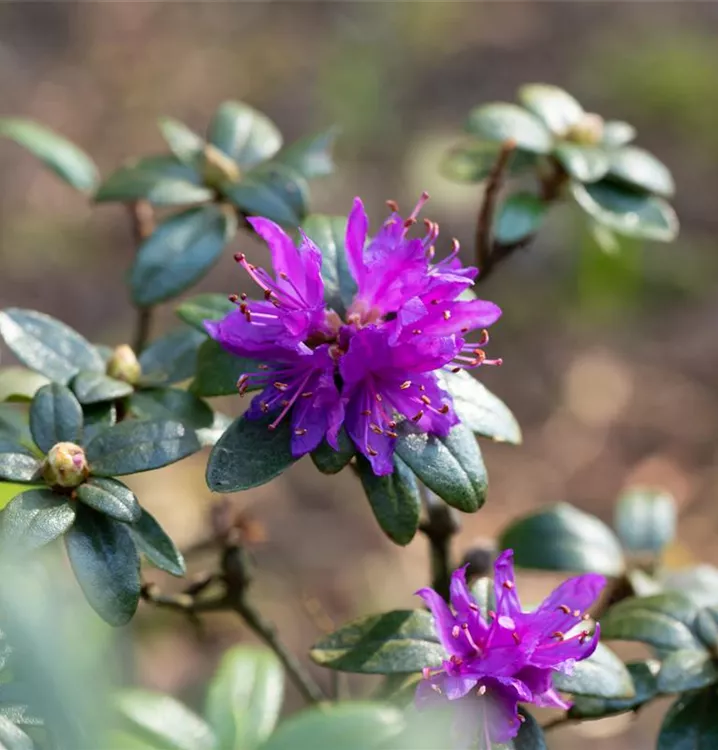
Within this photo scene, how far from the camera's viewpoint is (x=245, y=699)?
51.1 inches

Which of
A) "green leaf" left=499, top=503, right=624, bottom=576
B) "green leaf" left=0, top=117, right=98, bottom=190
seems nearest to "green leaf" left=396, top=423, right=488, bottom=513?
"green leaf" left=499, top=503, right=624, bottom=576

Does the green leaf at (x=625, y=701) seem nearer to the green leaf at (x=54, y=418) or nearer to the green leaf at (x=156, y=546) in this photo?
the green leaf at (x=156, y=546)

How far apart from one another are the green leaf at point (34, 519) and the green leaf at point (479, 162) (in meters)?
0.77

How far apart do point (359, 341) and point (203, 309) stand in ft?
0.76

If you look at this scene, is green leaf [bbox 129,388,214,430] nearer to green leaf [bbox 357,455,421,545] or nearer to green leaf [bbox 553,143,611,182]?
green leaf [bbox 357,455,421,545]

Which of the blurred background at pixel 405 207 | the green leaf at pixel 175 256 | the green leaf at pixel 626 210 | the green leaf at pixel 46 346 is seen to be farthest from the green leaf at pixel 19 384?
the blurred background at pixel 405 207

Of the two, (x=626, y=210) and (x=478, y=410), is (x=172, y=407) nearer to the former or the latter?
(x=478, y=410)

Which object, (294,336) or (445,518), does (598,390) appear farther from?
(294,336)

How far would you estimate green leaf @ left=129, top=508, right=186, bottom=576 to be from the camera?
952 millimetres

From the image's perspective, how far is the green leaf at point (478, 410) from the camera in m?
1.05

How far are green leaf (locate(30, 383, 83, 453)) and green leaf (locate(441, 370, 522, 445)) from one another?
1.20ft

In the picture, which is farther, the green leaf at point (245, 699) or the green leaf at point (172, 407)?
the green leaf at point (245, 699)

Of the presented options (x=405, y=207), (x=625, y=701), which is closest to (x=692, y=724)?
(x=625, y=701)

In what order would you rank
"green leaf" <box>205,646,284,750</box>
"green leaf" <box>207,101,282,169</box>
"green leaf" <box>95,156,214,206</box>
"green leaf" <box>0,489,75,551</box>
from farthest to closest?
"green leaf" <box>207,101,282,169</box>
"green leaf" <box>95,156,214,206</box>
"green leaf" <box>205,646,284,750</box>
"green leaf" <box>0,489,75,551</box>
